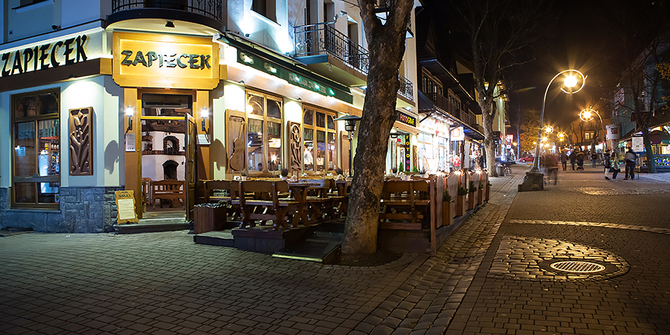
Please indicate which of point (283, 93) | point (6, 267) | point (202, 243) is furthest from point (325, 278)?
point (283, 93)

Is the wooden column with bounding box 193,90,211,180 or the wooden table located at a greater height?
the wooden column with bounding box 193,90,211,180

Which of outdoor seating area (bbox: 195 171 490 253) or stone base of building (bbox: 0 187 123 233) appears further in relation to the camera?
stone base of building (bbox: 0 187 123 233)

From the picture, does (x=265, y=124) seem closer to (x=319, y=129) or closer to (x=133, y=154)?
(x=319, y=129)

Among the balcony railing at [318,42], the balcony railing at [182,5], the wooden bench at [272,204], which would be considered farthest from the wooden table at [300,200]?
the balcony railing at [318,42]

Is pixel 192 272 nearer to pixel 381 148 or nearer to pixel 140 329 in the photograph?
pixel 140 329

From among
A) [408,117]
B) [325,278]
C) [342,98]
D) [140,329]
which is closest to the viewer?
[140,329]

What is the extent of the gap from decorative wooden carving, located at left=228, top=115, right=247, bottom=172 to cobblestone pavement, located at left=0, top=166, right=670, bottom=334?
10.5 feet

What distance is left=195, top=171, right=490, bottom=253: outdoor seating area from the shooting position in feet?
24.4

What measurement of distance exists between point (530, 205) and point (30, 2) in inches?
602

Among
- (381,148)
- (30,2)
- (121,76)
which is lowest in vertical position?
(381,148)

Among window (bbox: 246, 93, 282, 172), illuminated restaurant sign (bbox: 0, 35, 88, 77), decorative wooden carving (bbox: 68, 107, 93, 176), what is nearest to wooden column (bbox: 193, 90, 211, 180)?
window (bbox: 246, 93, 282, 172)

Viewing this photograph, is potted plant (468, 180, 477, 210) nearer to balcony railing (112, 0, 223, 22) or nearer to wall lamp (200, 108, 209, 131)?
wall lamp (200, 108, 209, 131)

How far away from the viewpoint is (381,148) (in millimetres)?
6941

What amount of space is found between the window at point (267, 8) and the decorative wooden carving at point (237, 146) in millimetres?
3572
